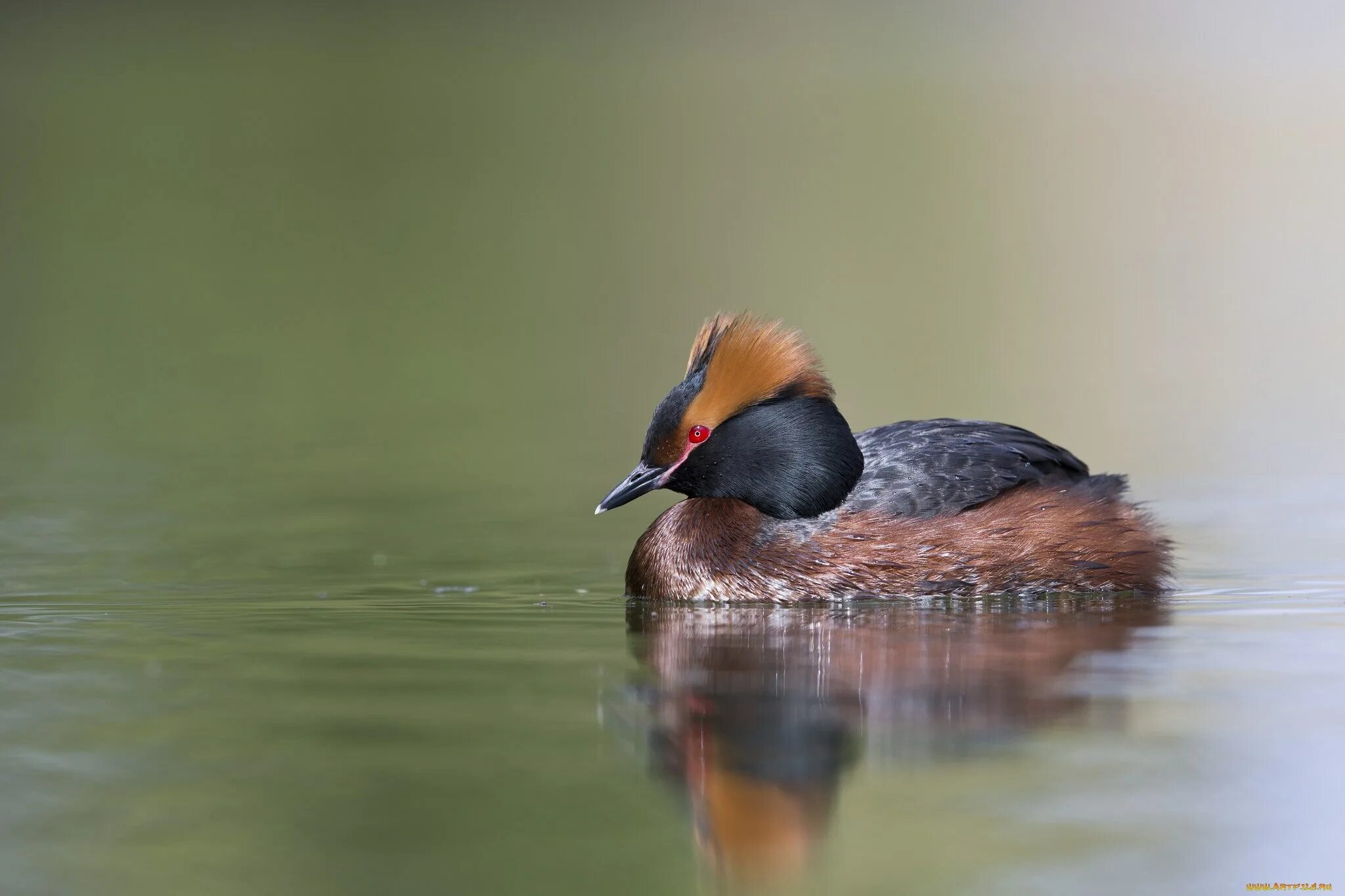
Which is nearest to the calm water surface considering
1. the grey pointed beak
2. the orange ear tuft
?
the grey pointed beak

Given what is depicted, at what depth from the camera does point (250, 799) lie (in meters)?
5.26

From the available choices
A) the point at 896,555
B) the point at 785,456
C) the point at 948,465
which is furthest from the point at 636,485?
the point at 948,465

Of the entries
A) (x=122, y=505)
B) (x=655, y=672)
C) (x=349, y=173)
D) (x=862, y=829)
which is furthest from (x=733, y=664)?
(x=349, y=173)

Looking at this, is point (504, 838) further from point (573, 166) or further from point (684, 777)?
point (573, 166)

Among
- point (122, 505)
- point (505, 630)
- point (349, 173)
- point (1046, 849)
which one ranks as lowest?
point (1046, 849)

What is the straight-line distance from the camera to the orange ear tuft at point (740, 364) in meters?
8.77

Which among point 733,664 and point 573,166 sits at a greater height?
point 573,166

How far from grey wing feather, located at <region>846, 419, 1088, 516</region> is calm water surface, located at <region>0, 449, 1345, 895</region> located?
2.09ft

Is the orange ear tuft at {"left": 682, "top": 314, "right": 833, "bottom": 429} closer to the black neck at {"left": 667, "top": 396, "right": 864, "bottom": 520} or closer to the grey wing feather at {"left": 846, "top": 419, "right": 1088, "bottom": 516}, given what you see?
the black neck at {"left": 667, "top": 396, "right": 864, "bottom": 520}

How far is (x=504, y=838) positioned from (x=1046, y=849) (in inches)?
55.3

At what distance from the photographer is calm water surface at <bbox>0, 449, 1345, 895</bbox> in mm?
4777

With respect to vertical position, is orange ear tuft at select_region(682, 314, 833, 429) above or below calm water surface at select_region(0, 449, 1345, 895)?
A: above

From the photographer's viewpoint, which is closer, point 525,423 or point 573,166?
point 525,423

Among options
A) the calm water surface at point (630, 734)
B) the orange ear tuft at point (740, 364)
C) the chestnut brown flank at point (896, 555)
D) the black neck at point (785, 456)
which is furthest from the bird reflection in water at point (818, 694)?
the orange ear tuft at point (740, 364)
